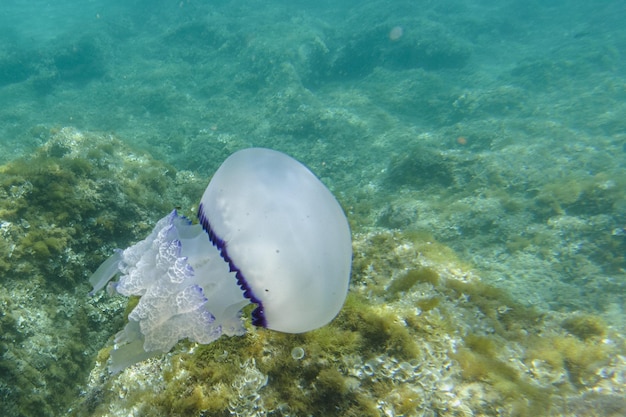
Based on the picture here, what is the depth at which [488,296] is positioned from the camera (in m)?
3.20

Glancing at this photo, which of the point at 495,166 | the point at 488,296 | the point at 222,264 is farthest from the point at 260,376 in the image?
the point at 495,166

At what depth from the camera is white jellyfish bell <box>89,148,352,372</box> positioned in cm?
191

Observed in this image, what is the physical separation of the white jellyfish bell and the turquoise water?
548 millimetres

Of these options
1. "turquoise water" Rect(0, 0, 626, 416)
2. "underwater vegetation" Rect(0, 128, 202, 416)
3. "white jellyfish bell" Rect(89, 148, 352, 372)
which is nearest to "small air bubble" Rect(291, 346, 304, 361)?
"turquoise water" Rect(0, 0, 626, 416)

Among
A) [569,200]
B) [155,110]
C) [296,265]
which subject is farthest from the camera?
[155,110]

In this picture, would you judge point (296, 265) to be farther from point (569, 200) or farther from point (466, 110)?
point (466, 110)

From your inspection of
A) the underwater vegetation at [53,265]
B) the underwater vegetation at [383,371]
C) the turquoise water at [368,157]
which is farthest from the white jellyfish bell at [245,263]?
the underwater vegetation at [53,265]

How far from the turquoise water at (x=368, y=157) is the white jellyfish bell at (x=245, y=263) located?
1.80ft

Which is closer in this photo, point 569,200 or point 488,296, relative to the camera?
point 488,296

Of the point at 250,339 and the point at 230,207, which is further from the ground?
the point at 230,207

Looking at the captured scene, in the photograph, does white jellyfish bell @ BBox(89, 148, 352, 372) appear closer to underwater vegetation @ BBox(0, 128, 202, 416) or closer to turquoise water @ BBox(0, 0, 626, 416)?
turquoise water @ BBox(0, 0, 626, 416)

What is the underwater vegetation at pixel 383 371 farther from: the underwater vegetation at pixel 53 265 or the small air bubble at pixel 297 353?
the underwater vegetation at pixel 53 265

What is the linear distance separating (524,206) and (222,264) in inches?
283

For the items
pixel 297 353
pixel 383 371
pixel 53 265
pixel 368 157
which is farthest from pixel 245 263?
pixel 368 157
